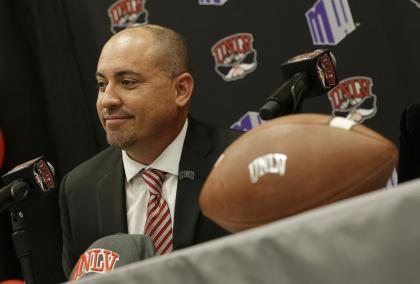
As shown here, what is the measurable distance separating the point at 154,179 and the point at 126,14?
0.73 meters

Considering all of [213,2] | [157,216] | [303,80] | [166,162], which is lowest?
[157,216]

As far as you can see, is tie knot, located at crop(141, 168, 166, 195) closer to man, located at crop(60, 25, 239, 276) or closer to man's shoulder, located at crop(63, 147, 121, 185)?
man, located at crop(60, 25, 239, 276)

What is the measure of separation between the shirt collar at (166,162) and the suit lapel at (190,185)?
20 mm

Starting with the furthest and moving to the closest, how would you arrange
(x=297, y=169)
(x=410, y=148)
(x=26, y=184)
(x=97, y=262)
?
1. (x=410, y=148)
2. (x=26, y=184)
3. (x=97, y=262)
4. (x=297, y=169)

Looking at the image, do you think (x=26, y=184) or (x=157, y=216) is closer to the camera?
(x=26, y=184)

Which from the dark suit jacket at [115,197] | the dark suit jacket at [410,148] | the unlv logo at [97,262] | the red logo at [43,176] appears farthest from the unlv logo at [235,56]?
the unlv logo at [97,262]

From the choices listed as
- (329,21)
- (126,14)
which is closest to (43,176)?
(126,14)

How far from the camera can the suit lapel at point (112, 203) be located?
1.70m

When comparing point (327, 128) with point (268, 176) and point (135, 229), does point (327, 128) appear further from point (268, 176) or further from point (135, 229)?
point (135, 229)

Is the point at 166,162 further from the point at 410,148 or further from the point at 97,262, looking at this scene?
the point at 97,262

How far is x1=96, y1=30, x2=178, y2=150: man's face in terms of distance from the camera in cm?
172

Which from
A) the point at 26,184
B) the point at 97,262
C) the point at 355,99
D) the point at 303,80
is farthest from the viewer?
the point at 355,99

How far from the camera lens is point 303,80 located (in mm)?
1219

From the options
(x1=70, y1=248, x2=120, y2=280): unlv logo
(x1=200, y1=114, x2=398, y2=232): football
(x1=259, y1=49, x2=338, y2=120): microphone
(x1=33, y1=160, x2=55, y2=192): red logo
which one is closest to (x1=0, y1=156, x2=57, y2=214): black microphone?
(x1=33, y1=160, x2=55, y2=192): red logo
